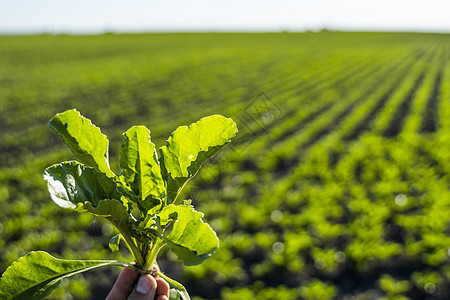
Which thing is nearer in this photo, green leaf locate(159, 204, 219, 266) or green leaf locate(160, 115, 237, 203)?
green leaf locate(159, 204, 219, 266)

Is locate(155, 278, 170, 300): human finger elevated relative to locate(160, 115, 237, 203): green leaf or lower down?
lower down

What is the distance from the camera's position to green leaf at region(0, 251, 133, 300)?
0.95 meters

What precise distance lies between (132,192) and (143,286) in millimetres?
276

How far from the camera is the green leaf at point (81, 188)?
0.94 metres

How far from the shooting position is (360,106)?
1323 centimetres

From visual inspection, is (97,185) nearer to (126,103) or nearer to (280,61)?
(126,103)

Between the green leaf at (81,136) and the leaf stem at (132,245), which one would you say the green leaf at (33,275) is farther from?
the green leaf at (81,136)

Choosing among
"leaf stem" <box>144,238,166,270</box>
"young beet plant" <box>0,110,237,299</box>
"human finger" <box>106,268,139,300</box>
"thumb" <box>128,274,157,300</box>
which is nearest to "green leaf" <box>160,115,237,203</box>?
"young beet plant" <box>0,110,237,299</box>

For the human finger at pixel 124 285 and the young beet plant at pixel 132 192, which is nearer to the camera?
the young beet plant at pixel 132 192

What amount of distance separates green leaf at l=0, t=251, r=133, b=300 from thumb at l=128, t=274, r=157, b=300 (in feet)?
0.63

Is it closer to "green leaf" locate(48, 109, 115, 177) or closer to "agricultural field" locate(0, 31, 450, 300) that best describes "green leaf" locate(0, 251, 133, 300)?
"green leaf" locate(48, 109, 115, 177)

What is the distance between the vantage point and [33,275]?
0.97 m

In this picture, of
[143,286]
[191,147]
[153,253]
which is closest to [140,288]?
[143,286]

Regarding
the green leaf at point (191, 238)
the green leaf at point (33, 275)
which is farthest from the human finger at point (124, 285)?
the green leaf at point (191, 238)
